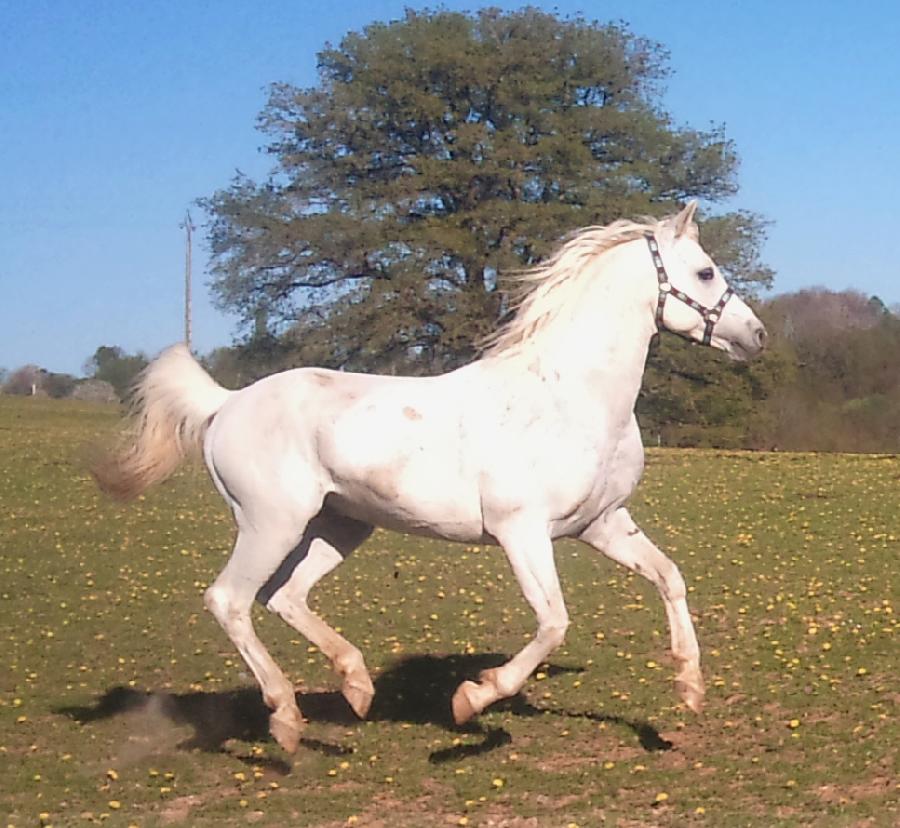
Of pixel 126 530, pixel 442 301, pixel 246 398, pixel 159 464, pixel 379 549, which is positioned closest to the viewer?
pixel 246 398

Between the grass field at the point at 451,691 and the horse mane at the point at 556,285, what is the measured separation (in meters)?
2.45

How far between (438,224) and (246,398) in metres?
34.5

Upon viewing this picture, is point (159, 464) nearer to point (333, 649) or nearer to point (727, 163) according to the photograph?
point (333, 649)

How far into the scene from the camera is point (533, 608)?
6.82 m

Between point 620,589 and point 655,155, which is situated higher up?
point 655,155

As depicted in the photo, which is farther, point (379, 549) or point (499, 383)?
point (379, 549)

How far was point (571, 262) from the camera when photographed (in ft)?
24.7

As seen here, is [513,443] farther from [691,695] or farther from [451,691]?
[451,691]

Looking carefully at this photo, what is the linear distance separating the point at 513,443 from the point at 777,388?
38846mm

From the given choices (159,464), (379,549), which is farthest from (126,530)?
(159,464)

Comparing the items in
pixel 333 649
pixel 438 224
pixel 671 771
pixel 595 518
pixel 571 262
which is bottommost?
pixel 671 771

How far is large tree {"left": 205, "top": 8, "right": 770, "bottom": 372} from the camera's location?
1618 inches

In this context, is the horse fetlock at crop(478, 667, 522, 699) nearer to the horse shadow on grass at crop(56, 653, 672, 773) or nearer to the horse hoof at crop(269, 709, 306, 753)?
the horse shadow on grass at crop(56, 653, 672, 773)

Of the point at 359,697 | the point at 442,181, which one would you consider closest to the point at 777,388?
the point at 442,181
